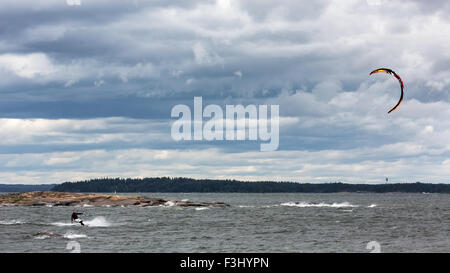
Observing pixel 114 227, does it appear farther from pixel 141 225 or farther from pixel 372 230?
pixel 372 230

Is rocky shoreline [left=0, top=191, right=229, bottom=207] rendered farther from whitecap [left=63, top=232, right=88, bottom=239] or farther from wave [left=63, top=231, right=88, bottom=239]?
whitecap [left=63, top=232, right=88, bottom=239]

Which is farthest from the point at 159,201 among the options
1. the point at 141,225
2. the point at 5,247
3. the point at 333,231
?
the point at 5,247

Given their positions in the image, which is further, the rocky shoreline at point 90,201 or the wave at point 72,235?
the rocky shoreline at point 90,201

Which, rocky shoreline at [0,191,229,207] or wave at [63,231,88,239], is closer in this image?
wave at [63,231,88,239]

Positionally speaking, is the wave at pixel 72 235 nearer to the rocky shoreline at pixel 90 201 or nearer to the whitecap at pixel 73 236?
the whitecap at pixel 73 236

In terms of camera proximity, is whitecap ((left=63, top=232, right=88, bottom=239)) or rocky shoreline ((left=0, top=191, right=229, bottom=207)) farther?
rocky shoreline ((left=0, top=191, right=229, bottom=207))

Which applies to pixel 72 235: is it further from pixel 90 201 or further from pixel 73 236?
pixel 90 201

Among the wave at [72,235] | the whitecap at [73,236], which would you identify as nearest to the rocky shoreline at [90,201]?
the wave at [72,235]

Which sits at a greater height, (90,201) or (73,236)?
(90,201)

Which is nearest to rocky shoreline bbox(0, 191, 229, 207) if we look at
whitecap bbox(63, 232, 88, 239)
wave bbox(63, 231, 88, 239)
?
wave bbox(63, 231, 88, 239)

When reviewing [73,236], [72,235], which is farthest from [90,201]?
[73,236]

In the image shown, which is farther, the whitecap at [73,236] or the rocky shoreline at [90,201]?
the rocky shoreline at [90,201]

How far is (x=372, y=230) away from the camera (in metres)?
72.4
